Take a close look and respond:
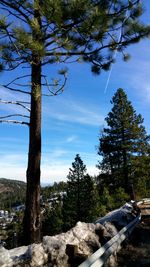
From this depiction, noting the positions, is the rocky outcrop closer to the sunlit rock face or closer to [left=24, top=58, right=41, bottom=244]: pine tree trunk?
the sunlit rock face

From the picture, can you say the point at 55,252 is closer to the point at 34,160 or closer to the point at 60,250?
the point at 60,250

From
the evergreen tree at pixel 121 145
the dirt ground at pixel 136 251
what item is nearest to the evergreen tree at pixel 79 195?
the evergreen tree at pixel 121 145

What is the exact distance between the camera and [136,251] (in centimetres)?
809

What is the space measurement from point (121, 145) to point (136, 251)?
29.0 m

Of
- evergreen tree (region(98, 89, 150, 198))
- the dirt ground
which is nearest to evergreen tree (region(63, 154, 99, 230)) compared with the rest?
evergreen tree (region(98, 89, 150, 198))

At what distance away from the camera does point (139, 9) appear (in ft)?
35.4

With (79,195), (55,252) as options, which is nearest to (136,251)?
(55,252)

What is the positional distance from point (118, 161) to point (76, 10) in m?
29.7

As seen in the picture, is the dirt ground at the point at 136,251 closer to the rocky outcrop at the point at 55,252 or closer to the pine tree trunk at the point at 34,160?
the rocky outcrop at the point at 55,252

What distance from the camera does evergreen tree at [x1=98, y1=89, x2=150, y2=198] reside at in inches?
1430

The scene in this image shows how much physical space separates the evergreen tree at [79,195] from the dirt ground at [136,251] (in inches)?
1471

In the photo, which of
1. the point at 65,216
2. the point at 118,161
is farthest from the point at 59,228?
the point at 118,161

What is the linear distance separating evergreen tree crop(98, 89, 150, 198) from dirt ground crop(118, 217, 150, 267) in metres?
25.9

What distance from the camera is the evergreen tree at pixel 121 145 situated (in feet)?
119
